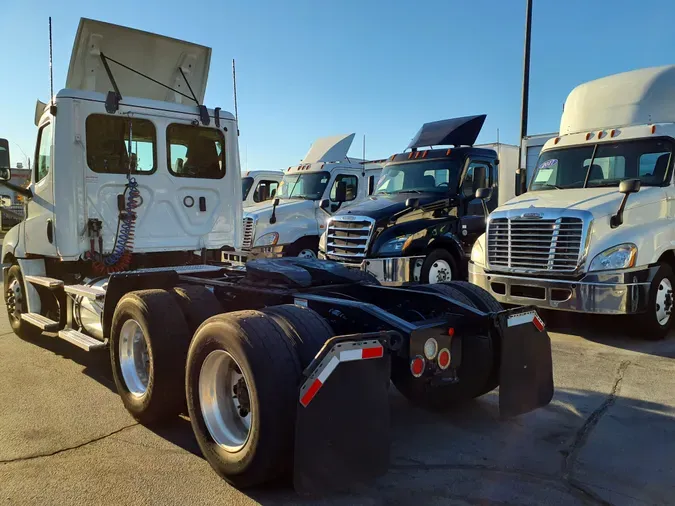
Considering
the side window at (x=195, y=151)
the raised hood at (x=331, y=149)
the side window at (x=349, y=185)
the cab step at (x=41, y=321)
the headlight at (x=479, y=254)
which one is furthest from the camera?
the raised hood at (x=331, y=149)

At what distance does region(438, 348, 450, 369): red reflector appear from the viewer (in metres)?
3.92

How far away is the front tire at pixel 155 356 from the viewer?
14.4 ft

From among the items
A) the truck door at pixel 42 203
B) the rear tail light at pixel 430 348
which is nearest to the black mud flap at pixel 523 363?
the rear tail light at pixel 430 348

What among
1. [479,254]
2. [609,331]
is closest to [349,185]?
[479,254]

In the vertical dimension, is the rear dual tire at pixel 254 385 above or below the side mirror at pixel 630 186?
below

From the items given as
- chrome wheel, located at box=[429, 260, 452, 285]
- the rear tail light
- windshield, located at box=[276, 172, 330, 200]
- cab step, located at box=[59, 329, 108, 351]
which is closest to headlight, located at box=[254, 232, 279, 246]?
windshield, located at box=[276, 172, 330, 200]

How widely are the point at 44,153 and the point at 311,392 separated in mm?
5128

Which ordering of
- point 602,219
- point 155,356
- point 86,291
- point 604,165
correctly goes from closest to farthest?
point 155,356 → point 86,291 → point 602,219 → point 604,165

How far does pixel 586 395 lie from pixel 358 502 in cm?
280

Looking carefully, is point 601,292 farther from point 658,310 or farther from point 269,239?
point 269,239

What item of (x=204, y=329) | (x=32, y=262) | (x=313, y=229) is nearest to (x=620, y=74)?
(x=313, y=229)

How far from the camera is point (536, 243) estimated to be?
7.48 m

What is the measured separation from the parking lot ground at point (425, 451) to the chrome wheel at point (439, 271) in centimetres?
381

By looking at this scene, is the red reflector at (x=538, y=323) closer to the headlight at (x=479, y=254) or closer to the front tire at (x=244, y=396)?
the front tire at (x=244, y=396)
